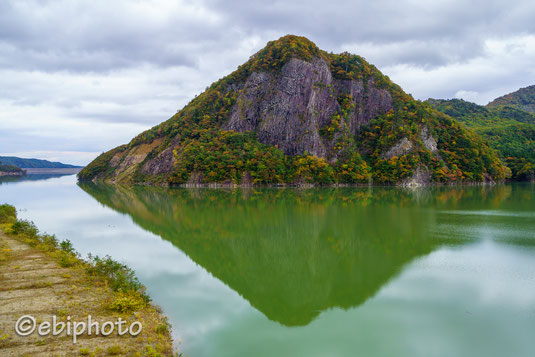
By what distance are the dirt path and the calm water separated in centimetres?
137

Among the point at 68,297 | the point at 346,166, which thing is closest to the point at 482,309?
the point at 68,297

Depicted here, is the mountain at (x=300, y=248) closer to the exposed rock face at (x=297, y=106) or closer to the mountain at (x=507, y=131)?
the exposed rock face at (x=297, y=106)

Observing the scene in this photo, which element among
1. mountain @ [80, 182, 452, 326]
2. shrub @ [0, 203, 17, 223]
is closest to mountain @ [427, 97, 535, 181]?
mountain @ [80, 182, 452, 326]

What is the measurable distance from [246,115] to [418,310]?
105 metres

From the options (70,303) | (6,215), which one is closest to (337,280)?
(70,303)

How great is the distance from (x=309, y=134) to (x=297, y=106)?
11.9 m

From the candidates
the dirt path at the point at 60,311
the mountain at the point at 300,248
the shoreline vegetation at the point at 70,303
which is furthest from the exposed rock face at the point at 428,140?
the dirt path at the point at 60,311

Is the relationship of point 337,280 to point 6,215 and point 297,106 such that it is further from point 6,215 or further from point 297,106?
point 297,106

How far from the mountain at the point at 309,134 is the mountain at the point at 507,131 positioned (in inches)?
380

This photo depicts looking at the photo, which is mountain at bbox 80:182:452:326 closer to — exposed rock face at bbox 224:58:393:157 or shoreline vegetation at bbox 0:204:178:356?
shoreline vegetation at bbox 0:204:178:356

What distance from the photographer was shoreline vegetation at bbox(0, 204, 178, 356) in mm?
9906

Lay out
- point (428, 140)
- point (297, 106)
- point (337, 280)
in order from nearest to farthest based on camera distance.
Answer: point (337, 280), point (428, 140), point (297, 106)

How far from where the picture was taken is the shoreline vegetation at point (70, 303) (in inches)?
390

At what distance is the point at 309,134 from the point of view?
106750 mm
